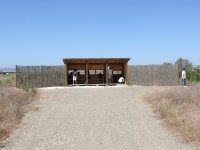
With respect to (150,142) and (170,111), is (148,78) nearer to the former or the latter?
(170,111)

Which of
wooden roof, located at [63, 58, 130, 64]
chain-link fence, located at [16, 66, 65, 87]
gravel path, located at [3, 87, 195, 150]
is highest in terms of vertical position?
wooden roof, located at [63, 58, 130, 64]

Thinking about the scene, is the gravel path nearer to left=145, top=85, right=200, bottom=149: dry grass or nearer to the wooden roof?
left=145, top=85, right=200, bottom=149: dry grass

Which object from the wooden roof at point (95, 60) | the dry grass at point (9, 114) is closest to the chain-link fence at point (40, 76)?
the wooden roof at point (95, 60)

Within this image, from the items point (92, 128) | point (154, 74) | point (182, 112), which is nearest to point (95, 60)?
point (154, 74)

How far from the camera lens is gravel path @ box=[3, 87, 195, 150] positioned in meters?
10.5

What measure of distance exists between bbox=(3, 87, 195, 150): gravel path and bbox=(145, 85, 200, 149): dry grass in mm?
425

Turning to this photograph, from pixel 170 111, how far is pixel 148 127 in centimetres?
245

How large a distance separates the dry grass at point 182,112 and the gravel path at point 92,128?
43 centimetres

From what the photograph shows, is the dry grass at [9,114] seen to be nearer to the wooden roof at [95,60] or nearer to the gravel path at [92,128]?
the gravel path at [92,128]

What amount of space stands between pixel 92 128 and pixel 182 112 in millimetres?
4355

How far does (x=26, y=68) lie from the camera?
3375 cm

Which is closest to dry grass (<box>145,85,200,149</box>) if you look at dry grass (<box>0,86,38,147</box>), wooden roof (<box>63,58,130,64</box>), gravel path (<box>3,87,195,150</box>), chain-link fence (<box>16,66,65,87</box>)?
gravel path (<box>3,87,195,150</box>)

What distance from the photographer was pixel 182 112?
15539 mm

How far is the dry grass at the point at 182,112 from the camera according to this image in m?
11.6
